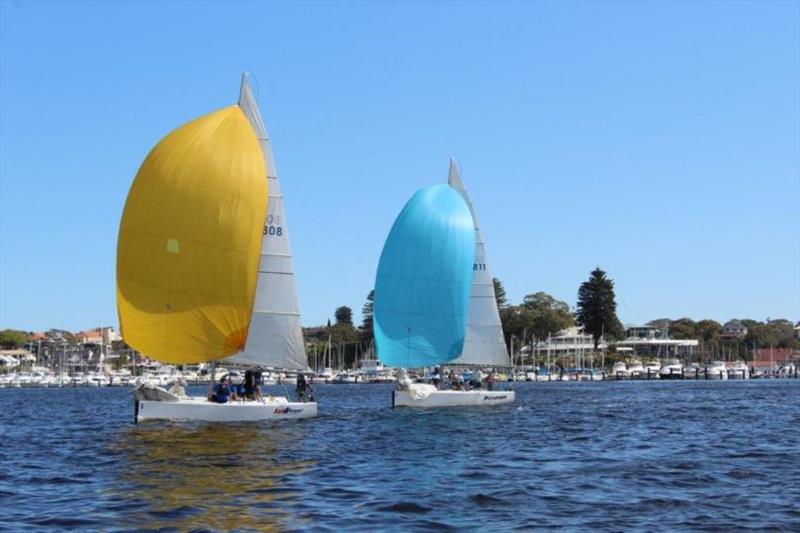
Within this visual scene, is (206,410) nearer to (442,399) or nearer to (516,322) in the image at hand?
(442,399)

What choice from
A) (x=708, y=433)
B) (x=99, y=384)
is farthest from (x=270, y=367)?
(x=99, y=384)

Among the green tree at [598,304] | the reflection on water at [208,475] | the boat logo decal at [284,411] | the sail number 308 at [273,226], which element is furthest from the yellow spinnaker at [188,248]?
the green tree at [598,304]

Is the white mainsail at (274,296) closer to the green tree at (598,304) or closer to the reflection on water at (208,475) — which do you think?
the reflection on water at (208,475)

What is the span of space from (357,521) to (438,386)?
40.2m

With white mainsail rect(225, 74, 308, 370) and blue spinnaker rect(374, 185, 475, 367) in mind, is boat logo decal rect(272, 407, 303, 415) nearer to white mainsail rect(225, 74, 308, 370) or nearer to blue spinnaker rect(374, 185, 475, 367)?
white mainsail rect(225, 74, 308, 370)

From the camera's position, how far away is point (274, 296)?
45844 mm

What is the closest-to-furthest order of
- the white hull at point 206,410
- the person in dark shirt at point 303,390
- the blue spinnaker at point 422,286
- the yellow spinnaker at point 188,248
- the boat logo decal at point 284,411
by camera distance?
1. the white hull at point 206,410
2. the yellow spinnaker at point 188,248
3. the boat logo decal at point 284,411
4. the person in dark shirt at point 303,390
5. the blue spinnaker at point 422,286

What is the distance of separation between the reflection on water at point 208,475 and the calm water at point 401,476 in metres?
0.06

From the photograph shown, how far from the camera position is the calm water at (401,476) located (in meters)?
20.5

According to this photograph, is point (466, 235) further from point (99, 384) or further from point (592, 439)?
point (99, 384)

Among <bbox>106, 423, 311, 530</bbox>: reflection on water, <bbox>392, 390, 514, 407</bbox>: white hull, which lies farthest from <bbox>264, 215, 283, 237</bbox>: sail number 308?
<bbox>392, 390, 514, 407</bbox>: white hull

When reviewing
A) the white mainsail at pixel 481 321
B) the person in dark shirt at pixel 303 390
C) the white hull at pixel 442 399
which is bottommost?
the white hull at pixel 442 399

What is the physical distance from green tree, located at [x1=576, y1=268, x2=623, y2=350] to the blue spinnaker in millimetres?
112226

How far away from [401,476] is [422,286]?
1260 inches
